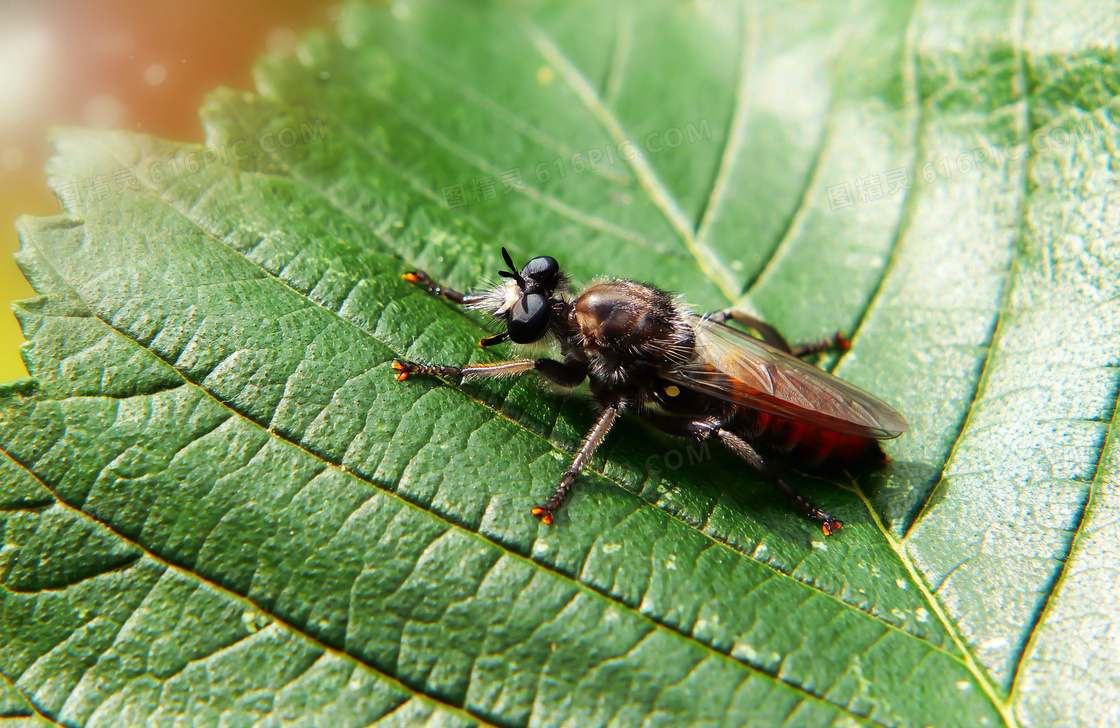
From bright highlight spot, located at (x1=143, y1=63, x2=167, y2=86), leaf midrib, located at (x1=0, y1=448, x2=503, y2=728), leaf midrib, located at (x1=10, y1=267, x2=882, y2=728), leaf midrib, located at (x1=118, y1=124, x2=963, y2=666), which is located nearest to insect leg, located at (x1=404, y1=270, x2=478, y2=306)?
leaf midrib, located at (x1=118, y1=124, x2=963, y2=666)

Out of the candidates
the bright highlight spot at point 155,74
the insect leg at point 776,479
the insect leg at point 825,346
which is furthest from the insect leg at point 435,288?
the bright highlight spot at point 155,74

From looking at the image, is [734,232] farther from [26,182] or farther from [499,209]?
[26,182]

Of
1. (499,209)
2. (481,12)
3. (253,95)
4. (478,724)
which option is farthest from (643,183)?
(478,724)

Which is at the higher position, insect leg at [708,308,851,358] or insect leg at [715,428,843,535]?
insect leg at [708,308,851,358]

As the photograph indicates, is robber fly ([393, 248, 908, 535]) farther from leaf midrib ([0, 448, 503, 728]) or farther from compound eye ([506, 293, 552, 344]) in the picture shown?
leaf midrib ([0, 448, 503, 728])

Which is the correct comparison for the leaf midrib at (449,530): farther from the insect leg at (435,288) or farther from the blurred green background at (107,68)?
the blurred green background at (107,68)

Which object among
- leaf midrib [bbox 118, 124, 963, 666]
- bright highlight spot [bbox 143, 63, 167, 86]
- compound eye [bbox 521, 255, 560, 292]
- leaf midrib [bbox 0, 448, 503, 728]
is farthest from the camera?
bright highlight spot [bbox 143, 63, 167, 86]

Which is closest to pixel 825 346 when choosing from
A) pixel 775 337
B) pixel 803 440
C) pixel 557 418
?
pixel 775 337
